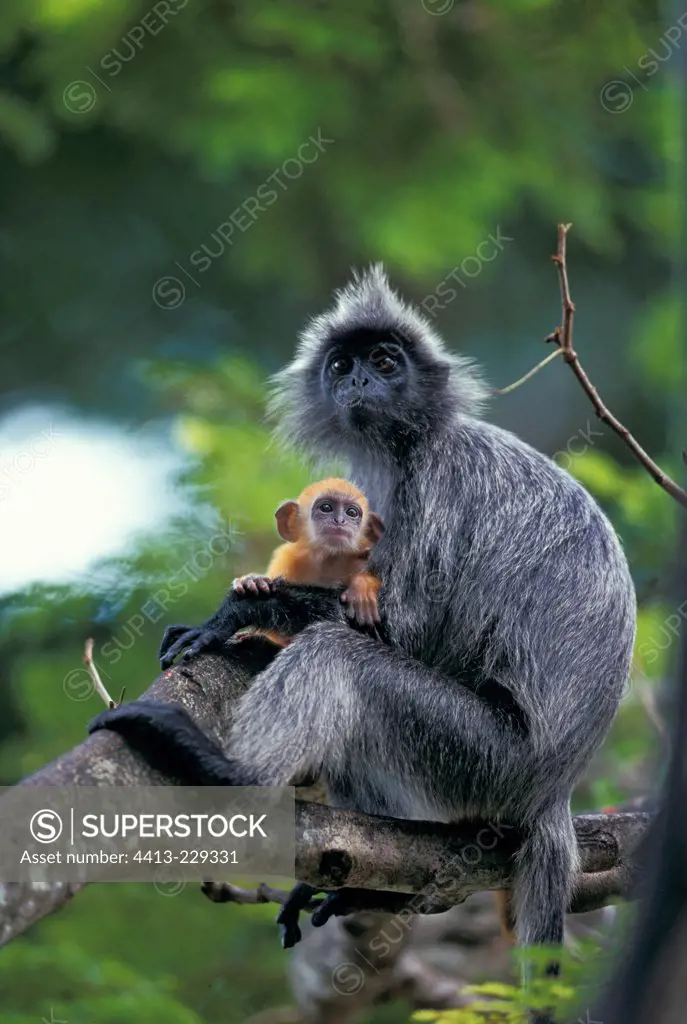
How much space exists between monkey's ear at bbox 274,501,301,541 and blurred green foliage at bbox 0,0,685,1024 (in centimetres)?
141

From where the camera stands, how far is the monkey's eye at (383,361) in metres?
5.64

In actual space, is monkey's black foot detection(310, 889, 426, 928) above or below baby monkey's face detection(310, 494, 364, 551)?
below

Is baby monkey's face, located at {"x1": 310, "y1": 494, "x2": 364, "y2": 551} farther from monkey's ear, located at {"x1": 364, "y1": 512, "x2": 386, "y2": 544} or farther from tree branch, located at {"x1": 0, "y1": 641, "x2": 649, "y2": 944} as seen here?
tree branch, located at {"x1": 0, "y1": 641, "x2": 649, "y2": 944}

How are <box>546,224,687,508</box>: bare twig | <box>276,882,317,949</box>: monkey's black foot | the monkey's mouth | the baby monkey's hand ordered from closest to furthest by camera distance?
<box>546,224,687,508</box>: bare twig
the baby monkey's hand
<box>276,882,317,949</box>: monkey's black foot
the monkey's mouth

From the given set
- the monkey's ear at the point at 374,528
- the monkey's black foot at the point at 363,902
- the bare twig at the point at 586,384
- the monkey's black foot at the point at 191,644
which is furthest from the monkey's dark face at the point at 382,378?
the monkey's black foot at the point at 363,902

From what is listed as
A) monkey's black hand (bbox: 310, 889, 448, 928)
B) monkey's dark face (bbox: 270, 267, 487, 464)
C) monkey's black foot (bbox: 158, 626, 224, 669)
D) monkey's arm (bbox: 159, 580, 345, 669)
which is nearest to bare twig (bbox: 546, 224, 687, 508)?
monkey's dark face (bbox: 270, 267, 487, 464)

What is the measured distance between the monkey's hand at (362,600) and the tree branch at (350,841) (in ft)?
1.37

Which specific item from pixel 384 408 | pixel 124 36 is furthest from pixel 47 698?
pixel 124 36

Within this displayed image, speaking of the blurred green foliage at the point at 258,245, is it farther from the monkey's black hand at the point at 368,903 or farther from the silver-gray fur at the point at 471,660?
the monkey's black hand at the point at 368,903

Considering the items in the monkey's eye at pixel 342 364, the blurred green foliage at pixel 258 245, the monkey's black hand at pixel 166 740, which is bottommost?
the monkey's black hand at pixel 166 740

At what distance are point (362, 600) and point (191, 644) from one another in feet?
2.32

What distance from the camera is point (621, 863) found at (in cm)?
510

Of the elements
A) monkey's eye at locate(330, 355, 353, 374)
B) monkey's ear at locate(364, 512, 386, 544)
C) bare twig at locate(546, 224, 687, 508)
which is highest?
monkey's eye at locate(330, 355, 353, 374)

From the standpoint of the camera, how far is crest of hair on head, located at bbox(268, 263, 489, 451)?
18.7 feet
